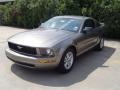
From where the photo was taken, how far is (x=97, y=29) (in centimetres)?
872

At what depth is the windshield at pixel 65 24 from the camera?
24.1 feet

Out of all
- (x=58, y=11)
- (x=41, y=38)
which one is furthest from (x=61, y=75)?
(x=58, y=11)

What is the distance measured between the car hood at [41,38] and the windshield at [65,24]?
12.0 inches

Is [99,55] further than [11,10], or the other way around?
[11,10]

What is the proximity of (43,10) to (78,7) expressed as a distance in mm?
2407

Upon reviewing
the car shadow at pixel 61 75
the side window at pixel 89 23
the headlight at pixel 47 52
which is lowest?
the car shadow at pixel 61 75

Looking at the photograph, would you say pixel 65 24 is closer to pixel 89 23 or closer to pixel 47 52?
pixel 89 23

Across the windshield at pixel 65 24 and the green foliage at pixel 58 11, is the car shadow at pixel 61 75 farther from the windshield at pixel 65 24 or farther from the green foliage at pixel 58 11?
the green foliage at pixel 58 11

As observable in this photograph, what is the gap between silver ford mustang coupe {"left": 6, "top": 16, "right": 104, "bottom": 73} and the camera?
5891mm

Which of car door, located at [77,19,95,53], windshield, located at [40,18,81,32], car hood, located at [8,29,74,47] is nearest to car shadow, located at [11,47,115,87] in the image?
car door, located at [77,19,95,53]

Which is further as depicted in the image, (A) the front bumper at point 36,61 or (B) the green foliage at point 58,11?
(B) the green foliage at point 58,11

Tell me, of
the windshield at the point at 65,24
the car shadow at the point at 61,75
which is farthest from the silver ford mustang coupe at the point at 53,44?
the car shadow at the point at 61,75

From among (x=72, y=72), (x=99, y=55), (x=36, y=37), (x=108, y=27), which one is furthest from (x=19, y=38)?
(x=108, y=27)

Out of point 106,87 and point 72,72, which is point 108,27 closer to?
point 72,72
